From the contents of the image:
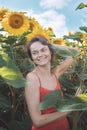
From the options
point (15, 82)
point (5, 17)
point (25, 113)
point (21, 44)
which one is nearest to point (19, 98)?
point (25, 113)

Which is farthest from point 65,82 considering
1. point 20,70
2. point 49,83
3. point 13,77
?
point 13,77

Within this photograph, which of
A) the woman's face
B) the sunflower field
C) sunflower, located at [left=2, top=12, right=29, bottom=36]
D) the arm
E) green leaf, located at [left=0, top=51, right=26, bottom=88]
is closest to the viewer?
green leaf, located at [left=0, top=51, right=26, bottom=88]

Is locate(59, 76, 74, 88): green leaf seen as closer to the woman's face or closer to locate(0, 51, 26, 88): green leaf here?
the woman's face

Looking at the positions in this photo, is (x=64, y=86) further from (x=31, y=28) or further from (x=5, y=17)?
(x=5, y=17)

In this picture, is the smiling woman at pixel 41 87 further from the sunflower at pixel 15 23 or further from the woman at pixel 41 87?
the sunflower at pixel 15 23

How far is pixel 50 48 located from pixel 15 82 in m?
0.95

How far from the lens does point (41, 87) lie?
6.98 feet

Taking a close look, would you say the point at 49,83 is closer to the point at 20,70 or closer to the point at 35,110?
the point at 35,110

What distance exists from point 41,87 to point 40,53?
189mm

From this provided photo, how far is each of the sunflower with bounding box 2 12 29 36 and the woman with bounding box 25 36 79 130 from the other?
1.79 feet

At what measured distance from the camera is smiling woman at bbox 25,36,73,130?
1999 mm

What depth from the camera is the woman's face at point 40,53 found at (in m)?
2.17

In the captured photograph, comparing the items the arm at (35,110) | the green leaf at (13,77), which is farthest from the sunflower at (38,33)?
the green leaf at (13,77)

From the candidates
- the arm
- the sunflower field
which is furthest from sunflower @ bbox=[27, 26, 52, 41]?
the arm
